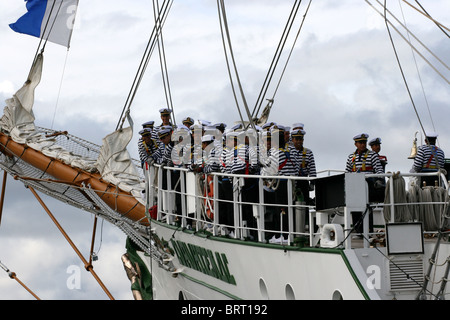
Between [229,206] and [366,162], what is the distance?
218cm

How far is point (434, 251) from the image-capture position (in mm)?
10984

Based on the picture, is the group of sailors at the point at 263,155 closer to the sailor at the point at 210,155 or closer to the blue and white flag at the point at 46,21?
the sailor at the point at 210,155

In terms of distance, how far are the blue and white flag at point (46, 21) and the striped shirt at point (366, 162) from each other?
476 inches

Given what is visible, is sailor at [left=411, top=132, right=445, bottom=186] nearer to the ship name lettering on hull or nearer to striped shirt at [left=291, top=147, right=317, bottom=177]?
striped shirt at [left=291, top=147, right=317, bottom=177]

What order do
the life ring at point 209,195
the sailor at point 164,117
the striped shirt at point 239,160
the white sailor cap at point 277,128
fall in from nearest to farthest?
the white sailor cap at point 277,128
the striped shirt at point 239,160
the life ring at point 209,195
the sailor at point 164,117

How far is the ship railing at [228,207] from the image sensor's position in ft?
42.4

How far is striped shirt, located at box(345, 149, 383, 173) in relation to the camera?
14266 millimetres

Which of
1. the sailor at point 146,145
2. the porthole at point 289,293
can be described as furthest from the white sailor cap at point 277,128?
the sailor at point 146,145

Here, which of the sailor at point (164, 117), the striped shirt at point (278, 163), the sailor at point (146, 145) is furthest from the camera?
the sailor at point (164, 117)

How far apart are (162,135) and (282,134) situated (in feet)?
12.4

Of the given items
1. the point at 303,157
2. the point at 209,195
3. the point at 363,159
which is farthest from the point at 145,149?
the point at 363,159

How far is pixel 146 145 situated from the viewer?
58.4 ft

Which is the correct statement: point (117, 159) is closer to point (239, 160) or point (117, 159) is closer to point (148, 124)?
point (148, 124)
